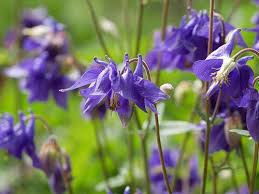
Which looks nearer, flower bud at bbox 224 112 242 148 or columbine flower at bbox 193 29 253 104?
columbine flower at bbox 193 29 253 104

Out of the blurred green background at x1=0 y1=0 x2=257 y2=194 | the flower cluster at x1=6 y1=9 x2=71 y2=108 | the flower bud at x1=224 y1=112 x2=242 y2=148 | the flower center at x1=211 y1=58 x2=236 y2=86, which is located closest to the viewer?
the flower center at x1=211 y1=58 x2=236 y2=86

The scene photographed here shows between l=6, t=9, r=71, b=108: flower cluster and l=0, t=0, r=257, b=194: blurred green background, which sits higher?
l=6, t=9, r=71, b=108: flower cluster

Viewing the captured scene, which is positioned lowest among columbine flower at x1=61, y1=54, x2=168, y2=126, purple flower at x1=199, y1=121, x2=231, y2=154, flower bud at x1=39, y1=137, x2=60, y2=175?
flower bud at x1=39, y1=137, x2=60, y2=175

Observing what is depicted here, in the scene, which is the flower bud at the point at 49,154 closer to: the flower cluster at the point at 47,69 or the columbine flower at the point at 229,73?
the flower cluster at the point at 47,69

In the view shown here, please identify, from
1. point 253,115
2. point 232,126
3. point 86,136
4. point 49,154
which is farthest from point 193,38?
point 86,136

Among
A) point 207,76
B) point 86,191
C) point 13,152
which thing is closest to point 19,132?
point 13,152

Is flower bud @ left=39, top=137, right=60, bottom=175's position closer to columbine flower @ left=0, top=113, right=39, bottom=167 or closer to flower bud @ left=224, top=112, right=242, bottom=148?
columbine flower @ left=0, top=113, right=39, bottom=167

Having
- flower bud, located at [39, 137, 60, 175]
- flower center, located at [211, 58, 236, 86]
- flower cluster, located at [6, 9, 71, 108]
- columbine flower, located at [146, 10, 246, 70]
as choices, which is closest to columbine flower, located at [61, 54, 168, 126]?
flower center, located at [211, 58, 236, 86]
